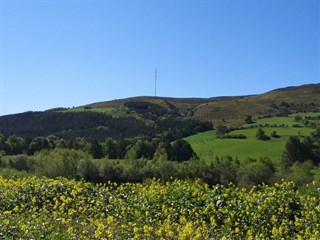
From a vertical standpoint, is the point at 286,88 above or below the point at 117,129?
above

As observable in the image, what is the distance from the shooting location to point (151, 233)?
Result: 8.82 metres

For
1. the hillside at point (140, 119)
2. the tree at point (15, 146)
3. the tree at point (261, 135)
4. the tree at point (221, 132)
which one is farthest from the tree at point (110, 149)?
the tree at point (261, 135)

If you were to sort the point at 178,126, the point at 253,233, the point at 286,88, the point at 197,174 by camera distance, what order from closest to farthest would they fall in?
1. the point at 253,233
2. the point at 197,174
3. the point at 178,126
4. the point at 286,88

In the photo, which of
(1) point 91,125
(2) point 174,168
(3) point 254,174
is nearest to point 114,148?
(2) point 174,168

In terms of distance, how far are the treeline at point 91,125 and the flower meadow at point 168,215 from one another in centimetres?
8394

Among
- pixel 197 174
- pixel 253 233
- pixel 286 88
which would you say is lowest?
pixel 197 174

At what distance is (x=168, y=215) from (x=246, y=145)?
65837 millimetres

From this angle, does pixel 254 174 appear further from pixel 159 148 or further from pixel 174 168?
pixel 159 148

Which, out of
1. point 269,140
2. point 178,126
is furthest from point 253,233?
point 178,126

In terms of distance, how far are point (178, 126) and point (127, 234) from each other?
99.9 m

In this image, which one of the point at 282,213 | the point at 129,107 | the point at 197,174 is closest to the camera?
the point at 282,213

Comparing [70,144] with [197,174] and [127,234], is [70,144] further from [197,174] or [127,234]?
[127,234]

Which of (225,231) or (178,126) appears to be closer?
(225,231)

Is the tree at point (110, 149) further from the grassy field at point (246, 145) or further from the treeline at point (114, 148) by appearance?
the grassy field at point (246, 145)
